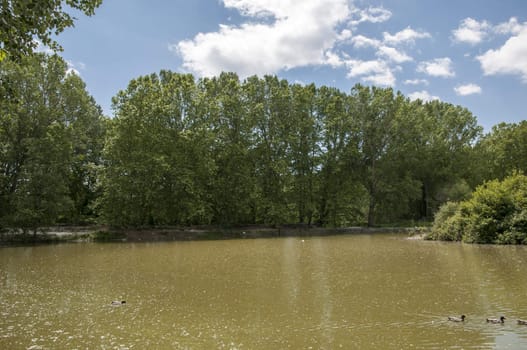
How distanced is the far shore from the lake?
51.5 feet

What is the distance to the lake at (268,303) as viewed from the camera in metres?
8.40

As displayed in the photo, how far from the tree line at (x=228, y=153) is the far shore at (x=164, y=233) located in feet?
4.22

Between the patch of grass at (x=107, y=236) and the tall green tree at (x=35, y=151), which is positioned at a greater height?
the tall green tree at (x=35, y=151)

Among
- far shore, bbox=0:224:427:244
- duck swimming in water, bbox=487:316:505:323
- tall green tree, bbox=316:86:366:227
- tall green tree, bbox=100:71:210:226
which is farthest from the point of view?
tall green tree, bbox=316:86:366:227

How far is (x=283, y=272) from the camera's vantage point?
55.3 feet

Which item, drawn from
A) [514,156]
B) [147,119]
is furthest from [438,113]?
[147,119]

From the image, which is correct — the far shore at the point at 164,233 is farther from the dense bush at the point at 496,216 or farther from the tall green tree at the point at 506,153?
the tall green tree at the point at 506,153

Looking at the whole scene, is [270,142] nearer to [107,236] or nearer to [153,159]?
[153,159]

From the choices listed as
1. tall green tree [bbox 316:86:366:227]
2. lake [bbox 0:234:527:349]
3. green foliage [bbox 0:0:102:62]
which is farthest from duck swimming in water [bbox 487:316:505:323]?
tall green tree [bbox 316:86:366:227]

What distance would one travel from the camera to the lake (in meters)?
8.40

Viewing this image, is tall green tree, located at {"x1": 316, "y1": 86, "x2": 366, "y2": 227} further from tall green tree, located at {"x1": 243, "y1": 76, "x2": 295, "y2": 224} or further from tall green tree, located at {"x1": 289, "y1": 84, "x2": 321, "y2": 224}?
tall green tree, located at {"x1": 243, "y1": 76, "x2": 295, "y2": 224}

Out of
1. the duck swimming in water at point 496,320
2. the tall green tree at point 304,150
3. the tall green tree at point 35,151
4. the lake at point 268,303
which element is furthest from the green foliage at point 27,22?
the tall green tree at point 304,150

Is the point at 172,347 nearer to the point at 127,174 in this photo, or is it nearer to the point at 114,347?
the point at 114,347

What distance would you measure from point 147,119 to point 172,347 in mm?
35656
